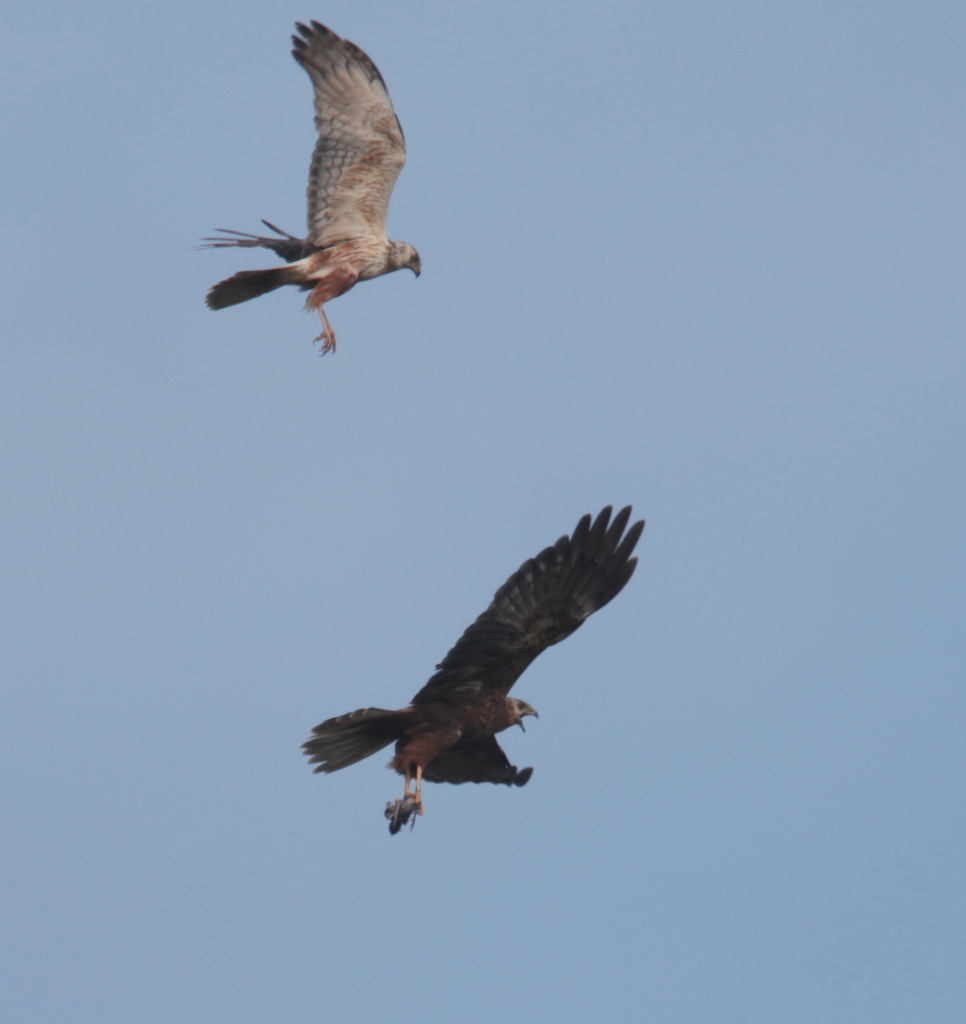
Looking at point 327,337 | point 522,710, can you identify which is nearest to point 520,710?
point 522,710

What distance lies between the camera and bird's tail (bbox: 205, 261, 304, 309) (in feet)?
43.1

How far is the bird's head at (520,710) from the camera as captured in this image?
11430mm

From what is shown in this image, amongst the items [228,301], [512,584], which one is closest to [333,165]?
[228,301]

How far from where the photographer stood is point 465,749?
11727 mm

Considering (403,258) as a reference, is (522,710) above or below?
below

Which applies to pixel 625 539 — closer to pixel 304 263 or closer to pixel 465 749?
pixel 465 749

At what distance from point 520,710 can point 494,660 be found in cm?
53

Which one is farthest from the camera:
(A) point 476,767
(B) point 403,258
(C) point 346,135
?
(B) point 403,258

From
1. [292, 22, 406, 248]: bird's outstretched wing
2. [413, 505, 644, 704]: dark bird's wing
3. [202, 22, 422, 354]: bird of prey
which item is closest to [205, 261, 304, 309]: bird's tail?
[202, 22, 422, 354]: bird of prey

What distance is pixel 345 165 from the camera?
46.8 feet

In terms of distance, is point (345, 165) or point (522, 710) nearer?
point (522, 710)

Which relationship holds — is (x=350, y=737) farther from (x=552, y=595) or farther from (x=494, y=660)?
(x=552, y=595)

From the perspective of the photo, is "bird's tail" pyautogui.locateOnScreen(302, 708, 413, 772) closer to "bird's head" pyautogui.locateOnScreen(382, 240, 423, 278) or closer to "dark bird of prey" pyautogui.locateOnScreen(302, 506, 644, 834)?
"dark bird of prey" pyautogui.locateOnScreen(302, 506, 644, 834)

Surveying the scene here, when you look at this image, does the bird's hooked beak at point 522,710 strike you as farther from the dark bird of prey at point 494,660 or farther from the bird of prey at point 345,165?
the bird of prey at point 345,165
